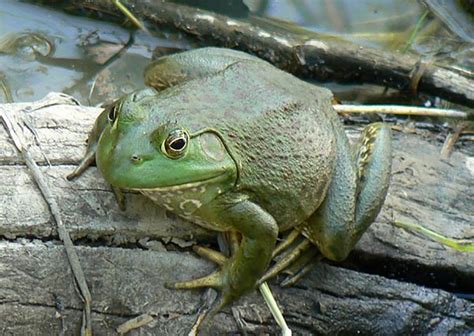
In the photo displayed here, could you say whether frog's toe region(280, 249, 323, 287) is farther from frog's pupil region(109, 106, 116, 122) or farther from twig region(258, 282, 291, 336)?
frog's pupil region(109, 106, 116, 122)

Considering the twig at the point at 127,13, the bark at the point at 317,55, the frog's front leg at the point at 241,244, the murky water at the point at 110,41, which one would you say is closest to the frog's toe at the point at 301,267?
the frog's front leg at the point at 241,244

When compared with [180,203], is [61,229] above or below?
below

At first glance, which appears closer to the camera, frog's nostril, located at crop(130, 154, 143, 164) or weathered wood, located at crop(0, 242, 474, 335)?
frog's nostril, located at crop(130, 154, 143, 164)

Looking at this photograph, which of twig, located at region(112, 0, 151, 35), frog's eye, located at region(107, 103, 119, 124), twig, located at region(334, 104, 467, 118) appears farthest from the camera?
twig, located at region(112, 0, 151, 35)

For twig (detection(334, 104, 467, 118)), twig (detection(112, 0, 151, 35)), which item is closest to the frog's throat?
twig (detection(334, 104, 467, 118))

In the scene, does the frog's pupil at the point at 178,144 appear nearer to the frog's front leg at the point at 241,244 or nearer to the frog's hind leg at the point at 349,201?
the frog's front leg at the point at 241,244

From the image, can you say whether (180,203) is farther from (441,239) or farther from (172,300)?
(441,239)

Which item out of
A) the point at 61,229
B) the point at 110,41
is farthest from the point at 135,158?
the point at 110,41
